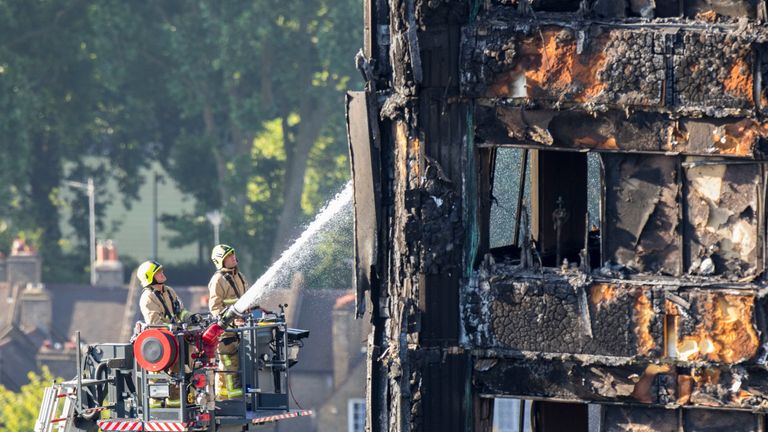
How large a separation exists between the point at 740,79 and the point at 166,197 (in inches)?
2767

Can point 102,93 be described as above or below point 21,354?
above

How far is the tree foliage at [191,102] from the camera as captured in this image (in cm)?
6962

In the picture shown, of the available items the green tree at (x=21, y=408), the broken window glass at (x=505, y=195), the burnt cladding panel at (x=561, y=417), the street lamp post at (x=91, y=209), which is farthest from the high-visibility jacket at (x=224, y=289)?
the street lamp post at (x=91, y=209)

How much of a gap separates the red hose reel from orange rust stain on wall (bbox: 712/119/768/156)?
5773 millimetres

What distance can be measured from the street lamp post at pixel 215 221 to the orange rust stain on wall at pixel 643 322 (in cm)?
5378

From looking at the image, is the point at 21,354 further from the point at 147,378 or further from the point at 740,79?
the point at 740,79

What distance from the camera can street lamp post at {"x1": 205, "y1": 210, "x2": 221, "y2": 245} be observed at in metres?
71.4

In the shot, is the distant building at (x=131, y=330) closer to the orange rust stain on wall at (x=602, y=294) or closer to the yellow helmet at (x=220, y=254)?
the yellow helmet at (x=220, y=254)

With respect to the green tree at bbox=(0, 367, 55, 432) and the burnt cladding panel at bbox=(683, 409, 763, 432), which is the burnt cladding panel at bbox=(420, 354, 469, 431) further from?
the green tree at bbox=(0, 367, 55, 432)

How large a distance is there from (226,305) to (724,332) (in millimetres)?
6376

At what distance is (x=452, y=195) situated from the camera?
60.0 feet

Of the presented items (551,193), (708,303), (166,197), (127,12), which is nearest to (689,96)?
(708,303)

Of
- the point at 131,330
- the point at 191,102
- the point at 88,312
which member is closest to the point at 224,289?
the point at 131,330

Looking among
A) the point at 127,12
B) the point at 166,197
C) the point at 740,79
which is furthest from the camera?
the point at 166,197
